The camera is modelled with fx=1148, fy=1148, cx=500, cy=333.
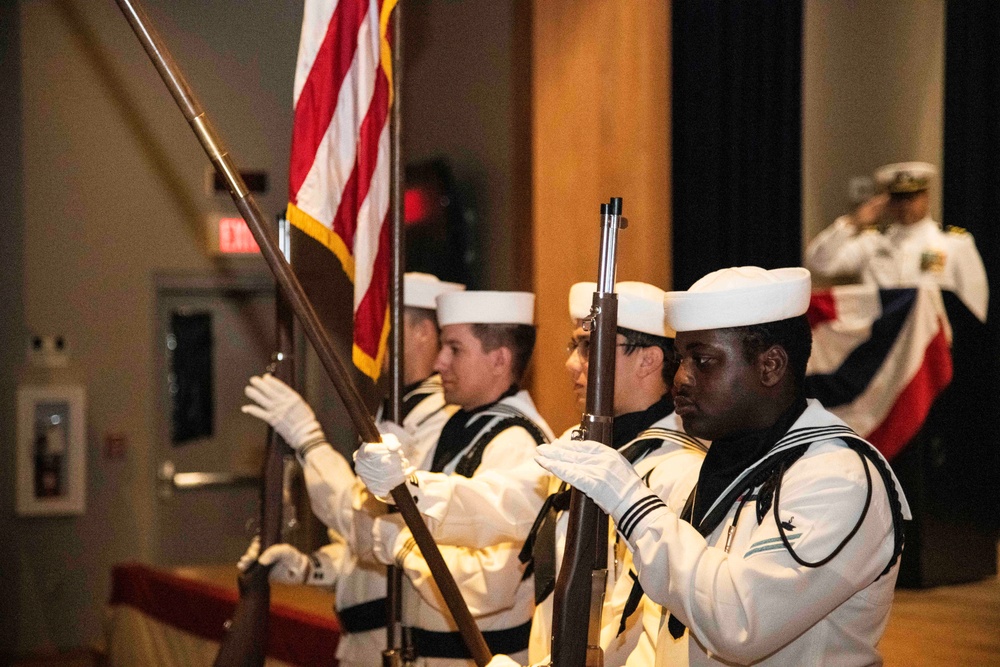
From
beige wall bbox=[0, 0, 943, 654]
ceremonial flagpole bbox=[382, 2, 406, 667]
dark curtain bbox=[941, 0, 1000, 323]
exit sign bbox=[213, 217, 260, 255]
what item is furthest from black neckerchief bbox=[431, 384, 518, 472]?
exit sign bbox=[213, 217, 260, 255]

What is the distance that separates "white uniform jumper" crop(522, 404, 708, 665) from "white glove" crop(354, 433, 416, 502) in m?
0.31

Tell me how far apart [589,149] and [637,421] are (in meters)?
1.98

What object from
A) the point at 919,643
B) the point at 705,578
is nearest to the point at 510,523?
the point at 705,578

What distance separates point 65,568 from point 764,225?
5054mm

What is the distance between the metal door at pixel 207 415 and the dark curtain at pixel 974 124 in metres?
4.32

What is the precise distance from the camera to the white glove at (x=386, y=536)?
2.62 metres

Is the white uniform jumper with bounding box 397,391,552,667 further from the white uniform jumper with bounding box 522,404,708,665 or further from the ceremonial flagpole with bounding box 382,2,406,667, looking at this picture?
the white uniform jumper with bounding box 522,404,708,665

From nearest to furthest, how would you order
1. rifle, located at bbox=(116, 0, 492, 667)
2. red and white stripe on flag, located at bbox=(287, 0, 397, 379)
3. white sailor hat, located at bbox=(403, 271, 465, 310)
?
rifle, located at bbox=(116, 0, 492, 667) < red and white stripe on flag, located at bbox=(287, 0, 397, 379) < white sailor hat, located at bbox=(403, 271, 465, 310)

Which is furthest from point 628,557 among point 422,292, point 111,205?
point 111,205

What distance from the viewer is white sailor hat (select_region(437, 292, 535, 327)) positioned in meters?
2.93

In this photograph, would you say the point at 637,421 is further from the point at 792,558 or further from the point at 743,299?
the point at 792,558

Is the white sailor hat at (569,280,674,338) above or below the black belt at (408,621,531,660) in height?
above

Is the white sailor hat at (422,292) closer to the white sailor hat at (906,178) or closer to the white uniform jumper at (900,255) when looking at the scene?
the white uniform jumper at (900,255)

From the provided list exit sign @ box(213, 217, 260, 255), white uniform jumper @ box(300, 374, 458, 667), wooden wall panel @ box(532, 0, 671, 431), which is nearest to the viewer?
white uniform jumper @ box(300, 374, 458, 667)
